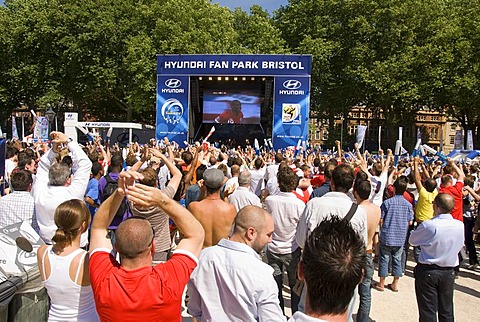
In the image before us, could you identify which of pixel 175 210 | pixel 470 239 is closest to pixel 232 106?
pixel 470 239

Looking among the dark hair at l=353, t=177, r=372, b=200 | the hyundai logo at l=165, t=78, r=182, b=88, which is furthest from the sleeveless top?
the hyundai logo at l=165, t=78, r=182, b=88

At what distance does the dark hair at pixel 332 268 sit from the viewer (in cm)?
173

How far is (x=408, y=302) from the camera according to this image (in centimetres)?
603

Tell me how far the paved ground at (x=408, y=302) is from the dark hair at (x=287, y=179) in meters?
1.60

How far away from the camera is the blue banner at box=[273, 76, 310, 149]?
21.1 m

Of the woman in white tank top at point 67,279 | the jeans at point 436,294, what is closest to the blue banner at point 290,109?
the jeans at point 436,294

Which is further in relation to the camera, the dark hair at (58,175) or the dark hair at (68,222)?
the dark hair at (58,175)

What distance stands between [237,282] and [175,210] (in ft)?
1.90

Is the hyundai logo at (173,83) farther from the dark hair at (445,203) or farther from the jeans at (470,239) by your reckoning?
the dark hair at (445,203)

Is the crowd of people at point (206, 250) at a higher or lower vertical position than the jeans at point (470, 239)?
higher

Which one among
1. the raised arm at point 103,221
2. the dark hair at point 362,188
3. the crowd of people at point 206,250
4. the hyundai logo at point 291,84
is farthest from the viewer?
the hyundai logo at point 291,84

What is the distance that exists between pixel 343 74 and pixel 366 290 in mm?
28674

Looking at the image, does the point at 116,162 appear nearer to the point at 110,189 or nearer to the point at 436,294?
the point at 110,189

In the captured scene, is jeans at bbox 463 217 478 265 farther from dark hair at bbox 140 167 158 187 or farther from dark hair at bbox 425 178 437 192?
dark hair at bbox 140 167 158 187
